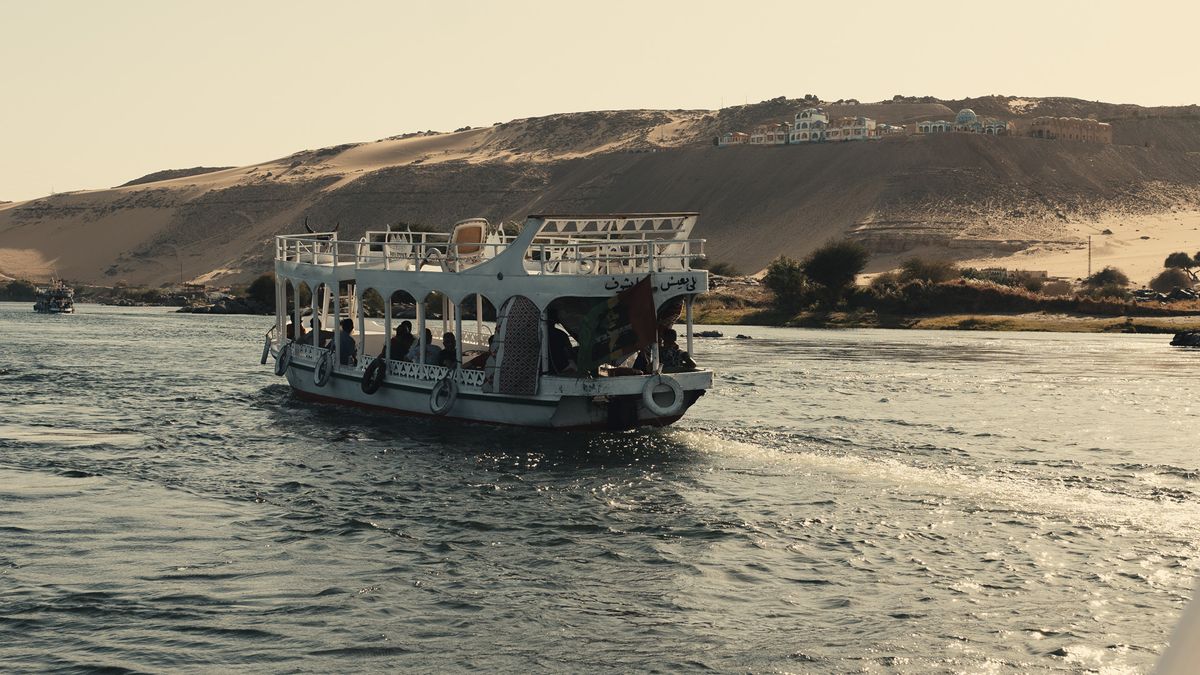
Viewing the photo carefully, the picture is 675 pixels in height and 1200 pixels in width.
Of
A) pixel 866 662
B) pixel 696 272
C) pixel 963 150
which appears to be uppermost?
pixel 963 150

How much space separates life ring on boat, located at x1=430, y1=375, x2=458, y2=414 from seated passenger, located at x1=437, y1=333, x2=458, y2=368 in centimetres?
78

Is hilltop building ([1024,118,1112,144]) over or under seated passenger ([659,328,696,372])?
over

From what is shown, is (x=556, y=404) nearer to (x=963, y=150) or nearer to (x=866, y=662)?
(x=866, y=662)

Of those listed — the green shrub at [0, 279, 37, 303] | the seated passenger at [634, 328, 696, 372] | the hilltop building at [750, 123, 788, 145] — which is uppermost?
the hilltop building at [750, 123, 788, 145]

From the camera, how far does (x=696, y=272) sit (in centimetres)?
2589

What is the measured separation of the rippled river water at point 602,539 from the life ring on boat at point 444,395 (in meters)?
0.67

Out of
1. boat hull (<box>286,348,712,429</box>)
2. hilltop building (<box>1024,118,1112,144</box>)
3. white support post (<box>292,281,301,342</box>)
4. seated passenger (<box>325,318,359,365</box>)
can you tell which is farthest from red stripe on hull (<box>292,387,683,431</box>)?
hilltop building (<box>1024,118,1112,144</box>)

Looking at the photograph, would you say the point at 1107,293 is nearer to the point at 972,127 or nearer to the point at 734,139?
the point at 972,127

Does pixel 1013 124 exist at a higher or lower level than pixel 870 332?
higher

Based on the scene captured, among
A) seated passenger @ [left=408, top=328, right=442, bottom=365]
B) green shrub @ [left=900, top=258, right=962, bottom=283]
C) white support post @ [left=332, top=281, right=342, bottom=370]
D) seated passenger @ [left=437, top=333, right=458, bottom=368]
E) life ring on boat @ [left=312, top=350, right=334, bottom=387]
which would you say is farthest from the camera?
green shrub @ [left=900, top=258, right=962, bottom=283]

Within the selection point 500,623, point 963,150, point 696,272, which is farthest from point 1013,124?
point 500,623

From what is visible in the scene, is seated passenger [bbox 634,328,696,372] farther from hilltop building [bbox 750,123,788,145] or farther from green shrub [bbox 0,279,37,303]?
hilltop building [bbox 750,123,788,145]

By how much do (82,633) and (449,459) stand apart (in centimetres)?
1067

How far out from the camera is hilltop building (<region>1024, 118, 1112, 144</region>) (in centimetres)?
16938
